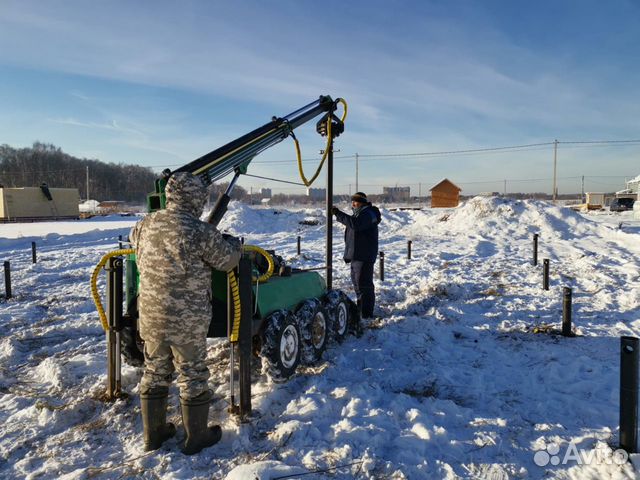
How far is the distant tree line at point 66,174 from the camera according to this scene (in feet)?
238

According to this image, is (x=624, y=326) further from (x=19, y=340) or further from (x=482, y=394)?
(x=19, y=340)

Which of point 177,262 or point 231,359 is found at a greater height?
point 177,262

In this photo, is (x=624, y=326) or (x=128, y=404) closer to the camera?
(x=128, y=404)

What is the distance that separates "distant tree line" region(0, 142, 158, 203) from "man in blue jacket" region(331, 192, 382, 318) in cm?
6961

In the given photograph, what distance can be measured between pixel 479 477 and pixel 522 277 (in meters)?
8.49

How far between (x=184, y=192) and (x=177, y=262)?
21.3 inches

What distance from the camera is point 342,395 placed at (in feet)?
13.5

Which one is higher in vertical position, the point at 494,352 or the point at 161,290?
the point at 161,290

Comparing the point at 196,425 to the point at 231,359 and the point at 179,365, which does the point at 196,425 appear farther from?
the point at 231,359

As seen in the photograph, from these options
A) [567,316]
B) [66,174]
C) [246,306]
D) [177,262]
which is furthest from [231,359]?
[66,174]

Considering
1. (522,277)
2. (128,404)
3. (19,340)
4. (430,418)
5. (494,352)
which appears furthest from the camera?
(522,277)

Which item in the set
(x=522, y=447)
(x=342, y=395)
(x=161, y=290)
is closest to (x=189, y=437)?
(x=161, y=290)

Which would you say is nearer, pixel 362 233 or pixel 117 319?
→ pixel 117 319

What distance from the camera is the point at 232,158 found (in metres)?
5.03
